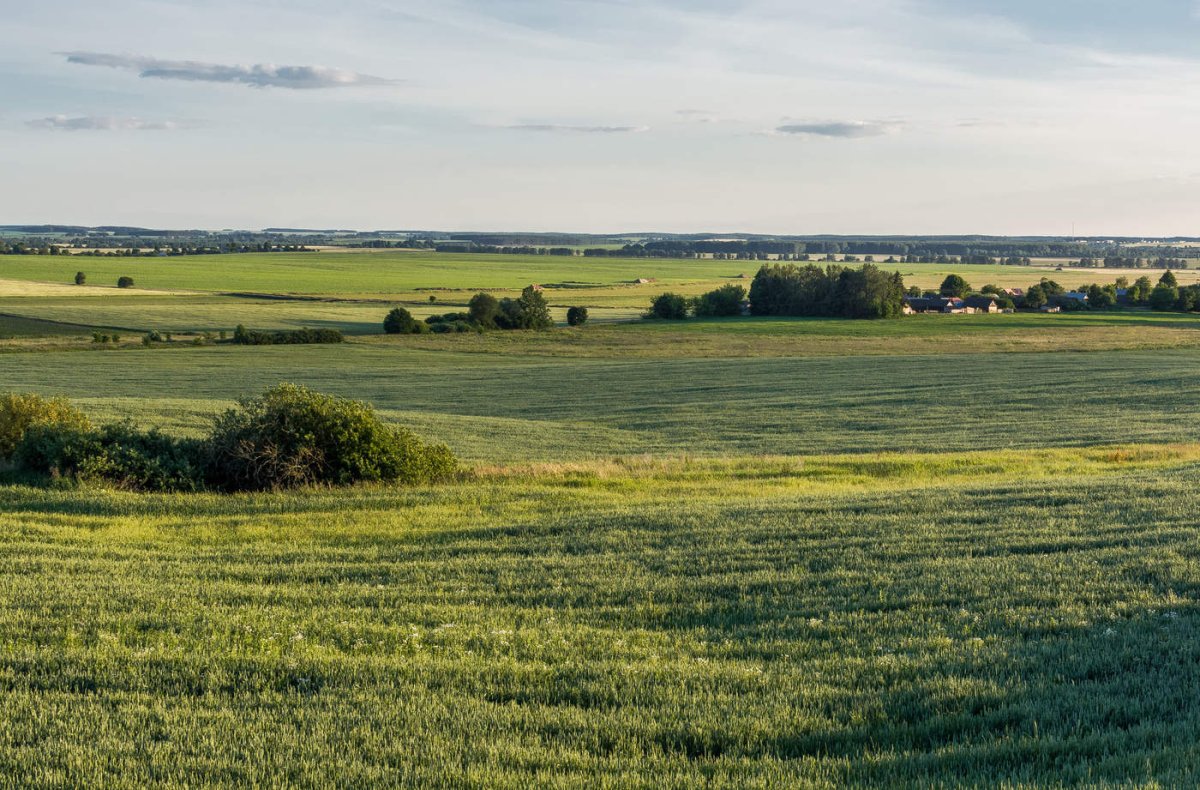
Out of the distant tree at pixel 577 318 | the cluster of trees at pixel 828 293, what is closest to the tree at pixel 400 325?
the distant tree at pixel 577 318

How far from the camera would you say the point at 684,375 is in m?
58.0

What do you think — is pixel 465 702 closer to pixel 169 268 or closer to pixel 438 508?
pixel 438 508

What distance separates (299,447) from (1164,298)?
352ft

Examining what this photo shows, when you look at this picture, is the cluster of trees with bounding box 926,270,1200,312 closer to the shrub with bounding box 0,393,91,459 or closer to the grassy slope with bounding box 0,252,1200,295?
the grassy slope with bounding box 0,252,1200,295

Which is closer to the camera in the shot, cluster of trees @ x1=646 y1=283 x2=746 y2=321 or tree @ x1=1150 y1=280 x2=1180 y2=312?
cluster of trees @ x1=646 y1=283 x2=746 y2=321

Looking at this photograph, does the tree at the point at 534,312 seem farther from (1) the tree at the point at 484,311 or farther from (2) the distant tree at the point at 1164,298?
(2) the distant tree at the point at 1164,298

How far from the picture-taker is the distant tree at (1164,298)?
357 ft

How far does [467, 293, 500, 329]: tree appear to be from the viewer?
96250mm

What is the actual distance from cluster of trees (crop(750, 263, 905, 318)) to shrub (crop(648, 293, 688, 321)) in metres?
11.4

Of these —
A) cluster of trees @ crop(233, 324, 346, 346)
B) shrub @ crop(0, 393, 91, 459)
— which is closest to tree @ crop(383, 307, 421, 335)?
cluster of trees @ crop(233, 324, 346, 346)

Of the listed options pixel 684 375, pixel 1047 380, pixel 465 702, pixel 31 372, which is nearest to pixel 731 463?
pixel 465 702

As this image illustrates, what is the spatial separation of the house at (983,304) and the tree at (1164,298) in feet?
52.0

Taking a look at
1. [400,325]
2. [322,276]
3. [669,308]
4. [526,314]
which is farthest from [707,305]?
[322,276]

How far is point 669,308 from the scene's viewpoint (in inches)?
4134
